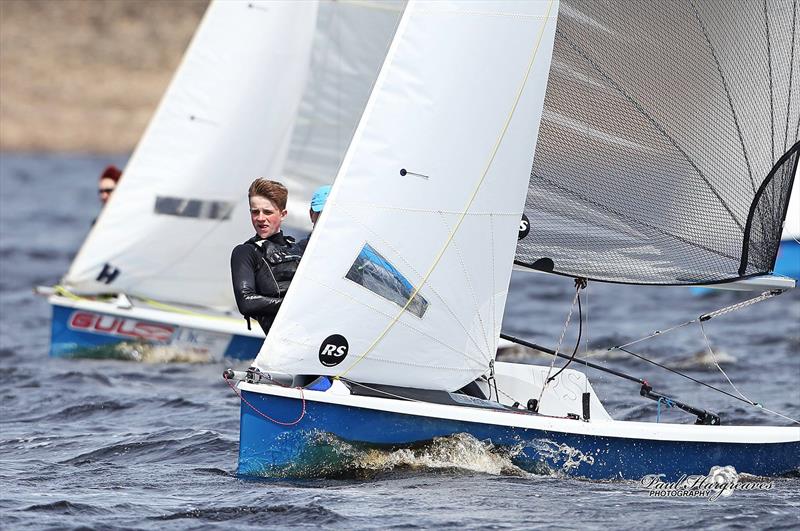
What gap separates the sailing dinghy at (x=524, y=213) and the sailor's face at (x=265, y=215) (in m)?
0.44

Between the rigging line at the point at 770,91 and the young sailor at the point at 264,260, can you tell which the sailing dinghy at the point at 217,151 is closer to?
the rigging line at the point at 770,91

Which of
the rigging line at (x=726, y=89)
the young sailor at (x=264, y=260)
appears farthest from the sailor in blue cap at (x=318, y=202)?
the rigging line at (x=726, y=89)

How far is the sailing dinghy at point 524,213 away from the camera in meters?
6.46

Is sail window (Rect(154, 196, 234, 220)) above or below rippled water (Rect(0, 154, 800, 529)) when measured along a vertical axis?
above

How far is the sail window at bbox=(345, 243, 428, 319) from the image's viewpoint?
256 inches

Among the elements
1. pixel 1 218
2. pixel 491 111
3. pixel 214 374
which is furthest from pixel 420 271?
pixel 1 218

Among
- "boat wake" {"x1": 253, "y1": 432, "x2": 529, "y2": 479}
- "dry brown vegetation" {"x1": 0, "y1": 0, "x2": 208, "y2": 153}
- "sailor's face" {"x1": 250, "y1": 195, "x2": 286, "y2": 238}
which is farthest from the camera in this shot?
A: "dry brown vegetation" {"x1": 0, "y1": 0, "x2": 208, "y2": 153}

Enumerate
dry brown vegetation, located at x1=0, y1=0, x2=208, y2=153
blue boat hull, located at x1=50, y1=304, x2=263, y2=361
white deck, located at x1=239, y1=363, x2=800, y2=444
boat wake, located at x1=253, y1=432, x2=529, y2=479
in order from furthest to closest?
dry brown vegetation, located at x1=0, y1=0, x2=208, y2=153 < blue boat hull, located at x1=50, y1=304, x2=263, y2=361 < boat wake, located at x1=253, y1=432, x2=529, y2=479 < white deck, located at x1=239, y1=363, x2=800, y2=444

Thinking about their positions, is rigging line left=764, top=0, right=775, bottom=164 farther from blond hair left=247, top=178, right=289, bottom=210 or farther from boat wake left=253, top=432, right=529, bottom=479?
blond hair left=247, top=178, right=289, bottom=210

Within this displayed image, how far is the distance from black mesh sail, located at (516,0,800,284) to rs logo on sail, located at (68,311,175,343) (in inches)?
193

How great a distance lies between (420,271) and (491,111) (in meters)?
0.80

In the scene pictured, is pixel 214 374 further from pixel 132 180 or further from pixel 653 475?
pixel 653 475

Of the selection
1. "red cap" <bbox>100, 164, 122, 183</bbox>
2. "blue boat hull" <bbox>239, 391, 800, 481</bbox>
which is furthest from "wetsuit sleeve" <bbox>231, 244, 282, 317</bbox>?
"red cap" <bbox>100, 164, 122, 183</bbox>

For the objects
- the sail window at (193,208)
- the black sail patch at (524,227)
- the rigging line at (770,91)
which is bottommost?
the black sail patch at (524,227)
